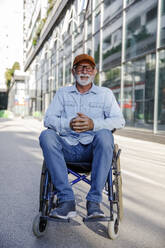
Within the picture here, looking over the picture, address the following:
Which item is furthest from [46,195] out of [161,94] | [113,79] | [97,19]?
[97,19]

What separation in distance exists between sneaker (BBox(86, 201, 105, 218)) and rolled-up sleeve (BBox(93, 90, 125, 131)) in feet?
2.07

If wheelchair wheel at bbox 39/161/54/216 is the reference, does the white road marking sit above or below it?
below

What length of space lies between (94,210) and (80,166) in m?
0.41

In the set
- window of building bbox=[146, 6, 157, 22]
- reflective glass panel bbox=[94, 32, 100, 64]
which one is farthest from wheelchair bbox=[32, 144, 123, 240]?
reflective glass panel bbox=[94, 32, 100, 64]

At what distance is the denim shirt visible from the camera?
2547 millimetres

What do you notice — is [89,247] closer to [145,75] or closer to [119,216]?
[119,216]

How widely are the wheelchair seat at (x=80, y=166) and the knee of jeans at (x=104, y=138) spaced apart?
237mm

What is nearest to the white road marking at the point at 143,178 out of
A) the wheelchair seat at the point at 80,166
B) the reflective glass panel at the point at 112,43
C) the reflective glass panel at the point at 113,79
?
the wheelchair seat at the point at 80,166

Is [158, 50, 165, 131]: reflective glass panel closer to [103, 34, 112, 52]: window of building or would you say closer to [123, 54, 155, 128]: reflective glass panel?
[123, 54, 155, 128]: reflective glass panel

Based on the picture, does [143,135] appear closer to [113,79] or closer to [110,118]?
[113,79]

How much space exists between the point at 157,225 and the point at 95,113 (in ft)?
3.75

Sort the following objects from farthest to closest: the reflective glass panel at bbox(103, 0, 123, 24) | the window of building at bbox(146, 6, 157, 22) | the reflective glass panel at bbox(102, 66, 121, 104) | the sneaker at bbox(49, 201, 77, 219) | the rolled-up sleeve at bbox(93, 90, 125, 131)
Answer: the reflective glass panel at bbox(103, 0, 123, 24)
the reflective glass panel at bbox(102, 66, 121, 104)
the window of building at bbox(146, 6, 157, 22)
the rolled-up sleeve at bbox(93, 90, 125, 131)
the sneaker at bbox(49, 201, 77, 219)

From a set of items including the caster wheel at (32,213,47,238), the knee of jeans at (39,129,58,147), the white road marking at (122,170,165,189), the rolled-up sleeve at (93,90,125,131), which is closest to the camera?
the caster wheel at (32,213,47,238)

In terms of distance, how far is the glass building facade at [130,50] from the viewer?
9.80 metres
